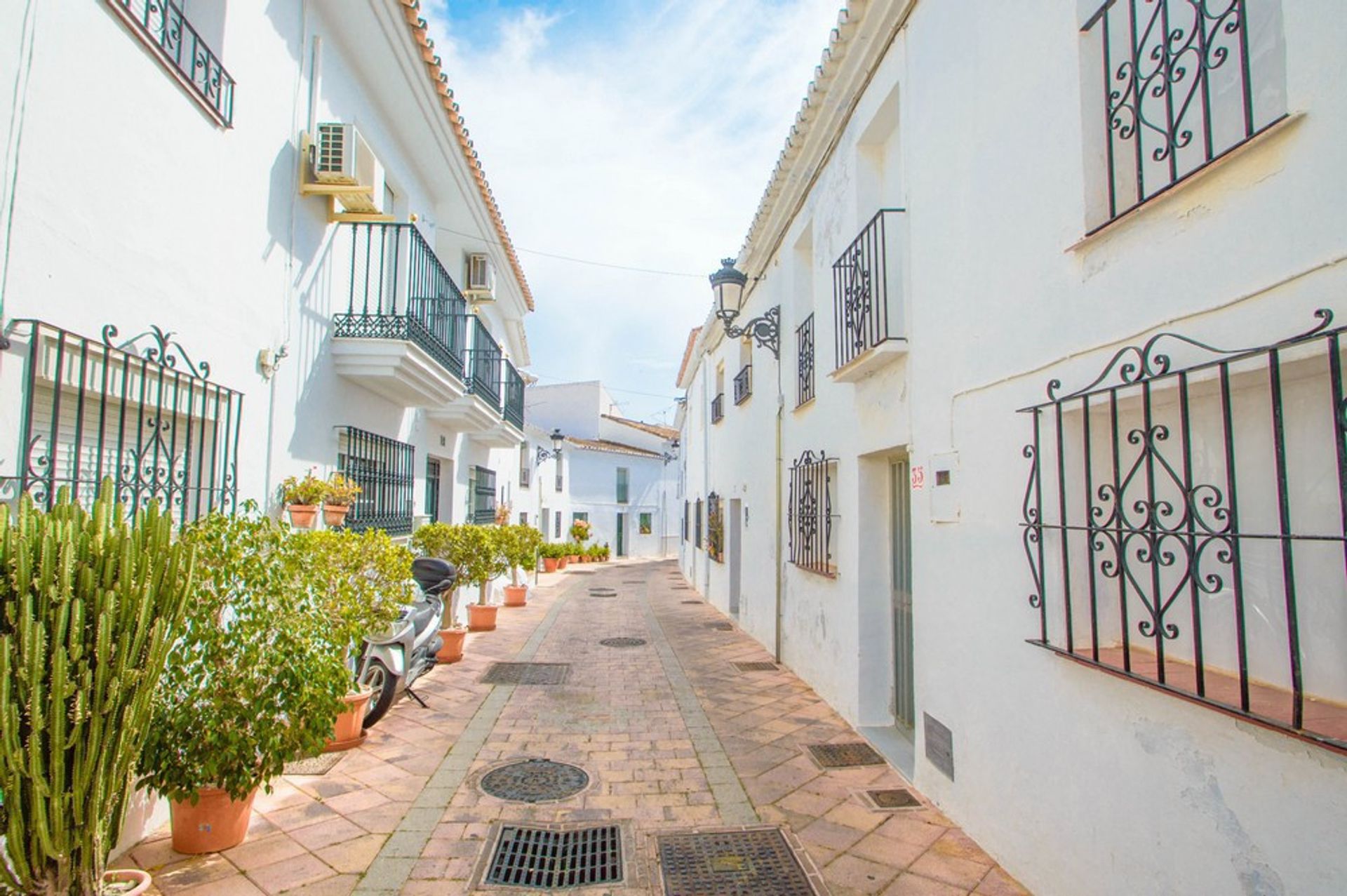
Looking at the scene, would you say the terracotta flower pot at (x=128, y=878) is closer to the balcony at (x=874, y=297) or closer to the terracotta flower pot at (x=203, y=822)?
the terracotta flower pot at (x=203, y=822)

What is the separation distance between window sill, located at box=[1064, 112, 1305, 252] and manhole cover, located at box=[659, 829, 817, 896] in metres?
3.05

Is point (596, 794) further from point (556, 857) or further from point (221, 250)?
point (221, 250)

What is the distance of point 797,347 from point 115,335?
240 inches

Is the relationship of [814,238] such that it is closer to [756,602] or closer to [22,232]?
[756,602]

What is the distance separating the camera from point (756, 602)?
32.1 ft

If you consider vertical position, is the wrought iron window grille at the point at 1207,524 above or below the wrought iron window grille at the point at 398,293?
below

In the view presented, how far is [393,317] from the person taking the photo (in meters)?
6.40

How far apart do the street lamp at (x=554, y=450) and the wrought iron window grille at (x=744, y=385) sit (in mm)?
12003

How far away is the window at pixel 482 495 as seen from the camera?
40.7 feet

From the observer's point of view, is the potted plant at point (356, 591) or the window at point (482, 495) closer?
the potted plant at point (356, 591)

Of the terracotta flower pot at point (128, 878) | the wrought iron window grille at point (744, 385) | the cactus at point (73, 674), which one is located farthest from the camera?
the wrought iron window grille at point (744, 385)

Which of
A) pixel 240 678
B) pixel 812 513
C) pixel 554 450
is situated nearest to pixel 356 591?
pixel 240 678

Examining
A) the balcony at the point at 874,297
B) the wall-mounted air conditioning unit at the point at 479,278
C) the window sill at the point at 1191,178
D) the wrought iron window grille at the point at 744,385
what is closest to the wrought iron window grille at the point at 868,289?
the balcony at the point at 874,297

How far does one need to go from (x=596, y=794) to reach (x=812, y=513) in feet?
11.8
